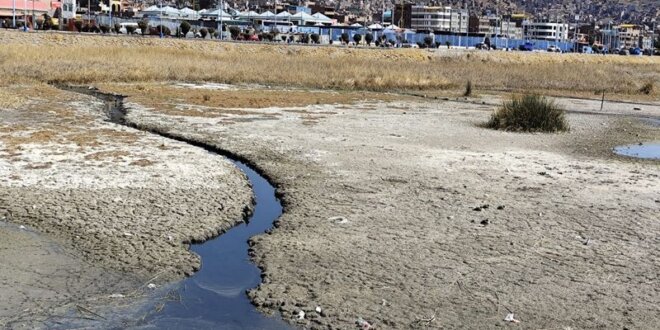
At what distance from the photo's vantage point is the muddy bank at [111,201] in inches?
358

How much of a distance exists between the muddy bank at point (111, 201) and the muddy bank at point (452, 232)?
105 cm

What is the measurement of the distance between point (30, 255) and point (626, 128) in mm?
22944

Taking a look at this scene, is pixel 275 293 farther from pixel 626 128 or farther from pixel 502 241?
pixel 626 128

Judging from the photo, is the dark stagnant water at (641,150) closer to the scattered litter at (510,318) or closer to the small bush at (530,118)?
the small bush at (530,118)

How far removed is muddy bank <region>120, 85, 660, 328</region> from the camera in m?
8.24

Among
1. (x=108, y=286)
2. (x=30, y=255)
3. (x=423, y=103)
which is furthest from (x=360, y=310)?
(x=423, y=103)

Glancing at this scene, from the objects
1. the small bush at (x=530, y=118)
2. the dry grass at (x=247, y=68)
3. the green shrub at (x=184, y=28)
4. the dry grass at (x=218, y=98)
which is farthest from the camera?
the green shrub at (x=184, y=28)

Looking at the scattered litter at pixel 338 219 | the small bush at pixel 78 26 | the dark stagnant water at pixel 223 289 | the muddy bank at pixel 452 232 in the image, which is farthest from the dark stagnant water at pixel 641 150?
the small bush at pixel 78 26

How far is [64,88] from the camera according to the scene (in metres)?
34.7

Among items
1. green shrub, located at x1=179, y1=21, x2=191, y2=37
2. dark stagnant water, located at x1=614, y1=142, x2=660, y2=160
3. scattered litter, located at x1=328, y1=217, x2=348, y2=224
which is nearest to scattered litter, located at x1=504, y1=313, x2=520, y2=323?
scattered litter, located at x1=328, y1=217, x2=348, y2=224

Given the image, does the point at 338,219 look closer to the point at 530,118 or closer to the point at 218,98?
the point at 530,118

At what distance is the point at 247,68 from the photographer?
49.6 meters

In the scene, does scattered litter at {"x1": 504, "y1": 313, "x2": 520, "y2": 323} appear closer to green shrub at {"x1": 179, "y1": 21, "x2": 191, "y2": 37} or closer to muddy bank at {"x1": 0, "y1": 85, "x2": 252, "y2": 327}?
muddy bank at {"x1": 0, "y1": 85, "x2": 252, "y2": 327}

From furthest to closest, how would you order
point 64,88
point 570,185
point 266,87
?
point 266,87 < point 64,88 < point 570,185
